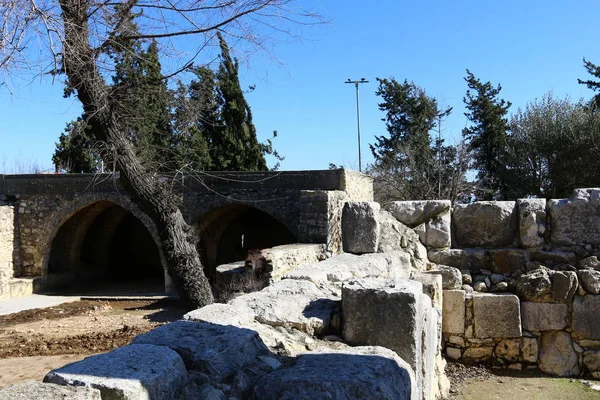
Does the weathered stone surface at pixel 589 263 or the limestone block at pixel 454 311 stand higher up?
the weathered stone surface at pixel 589 263

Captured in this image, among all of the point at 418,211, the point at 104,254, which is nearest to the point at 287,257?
the point at 418,211

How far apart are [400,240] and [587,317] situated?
199 cm

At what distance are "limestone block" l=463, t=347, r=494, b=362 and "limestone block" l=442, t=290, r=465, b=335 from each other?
0.23 meters

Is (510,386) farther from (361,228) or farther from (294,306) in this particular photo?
(294,306)

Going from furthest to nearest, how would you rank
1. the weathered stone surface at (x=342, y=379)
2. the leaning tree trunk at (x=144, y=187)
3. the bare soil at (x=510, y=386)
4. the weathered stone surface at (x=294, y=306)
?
the leaning tree trunk at (x=144, y=187) < the bare soil at (x=510, y=386) < the weathered stone surface at (x=294, y=306) < the weathered stone surface at (x=342, y=379)

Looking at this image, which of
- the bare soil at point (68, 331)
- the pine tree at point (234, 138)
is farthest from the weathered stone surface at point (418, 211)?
the pine tree at point (234, 138)

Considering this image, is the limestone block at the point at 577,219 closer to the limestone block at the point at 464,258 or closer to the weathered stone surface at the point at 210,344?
the limestone block at the point at 464,258

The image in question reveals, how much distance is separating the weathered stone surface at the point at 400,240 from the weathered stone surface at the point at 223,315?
10.1 ft

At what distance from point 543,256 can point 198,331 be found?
15.4ft

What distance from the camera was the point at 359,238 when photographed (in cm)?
600

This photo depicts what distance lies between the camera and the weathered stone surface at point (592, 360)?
5777 millimetres

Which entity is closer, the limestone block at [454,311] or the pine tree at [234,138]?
the limestone block at [454,311]

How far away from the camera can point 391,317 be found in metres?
3.11

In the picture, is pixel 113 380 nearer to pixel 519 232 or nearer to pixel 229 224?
pixel 519 232
